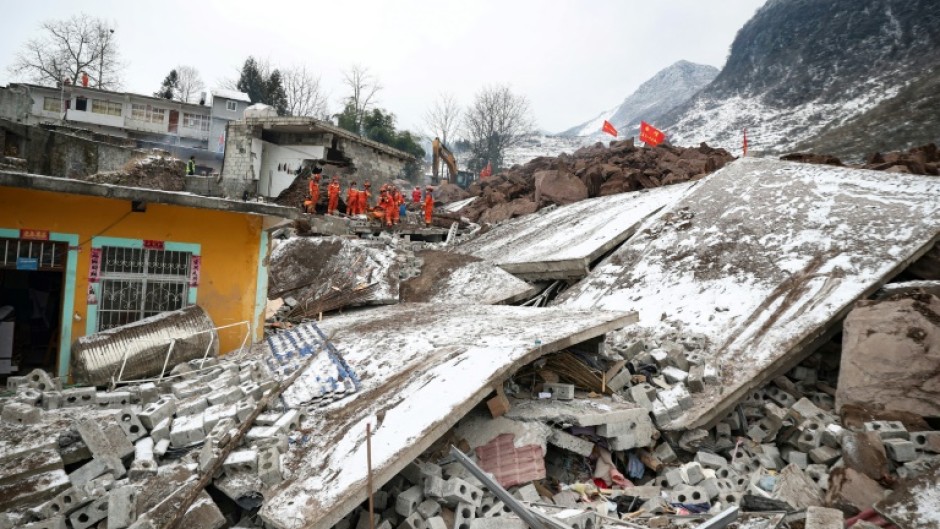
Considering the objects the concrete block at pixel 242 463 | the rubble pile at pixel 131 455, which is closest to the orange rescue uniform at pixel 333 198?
the rubble pile at pixel 131 455

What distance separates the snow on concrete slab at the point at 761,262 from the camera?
6.07 meters

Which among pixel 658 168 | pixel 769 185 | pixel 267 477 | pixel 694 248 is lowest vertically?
pixel 267 477

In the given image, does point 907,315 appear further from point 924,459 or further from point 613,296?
point 613,296

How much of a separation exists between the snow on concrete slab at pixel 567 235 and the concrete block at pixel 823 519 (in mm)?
6596

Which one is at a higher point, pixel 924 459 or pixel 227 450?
pixel 924 459

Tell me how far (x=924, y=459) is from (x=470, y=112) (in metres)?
45.8

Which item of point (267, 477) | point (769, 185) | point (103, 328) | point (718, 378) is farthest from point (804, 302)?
point (103, 328)

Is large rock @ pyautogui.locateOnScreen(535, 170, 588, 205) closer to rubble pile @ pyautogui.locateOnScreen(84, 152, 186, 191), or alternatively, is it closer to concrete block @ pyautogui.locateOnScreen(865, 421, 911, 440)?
rubble pile @ pyautogui.locateOnScreen(84, 152, 186, 191)

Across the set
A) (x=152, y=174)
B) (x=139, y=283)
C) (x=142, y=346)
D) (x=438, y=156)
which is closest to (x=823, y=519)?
(x=142, y=346)

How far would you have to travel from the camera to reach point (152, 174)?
16.2 metres

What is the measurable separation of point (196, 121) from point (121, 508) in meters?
38.2

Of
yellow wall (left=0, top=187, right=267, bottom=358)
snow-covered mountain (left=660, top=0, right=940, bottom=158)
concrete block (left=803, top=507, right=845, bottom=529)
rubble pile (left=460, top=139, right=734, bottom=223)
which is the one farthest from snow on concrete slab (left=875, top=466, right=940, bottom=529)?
snow-covered mountain (left=660, top=0, right=940, bottom=158)

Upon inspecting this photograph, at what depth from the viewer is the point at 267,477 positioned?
3688mm

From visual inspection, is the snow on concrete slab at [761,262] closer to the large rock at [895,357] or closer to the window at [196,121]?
the large rock at [895,357]
